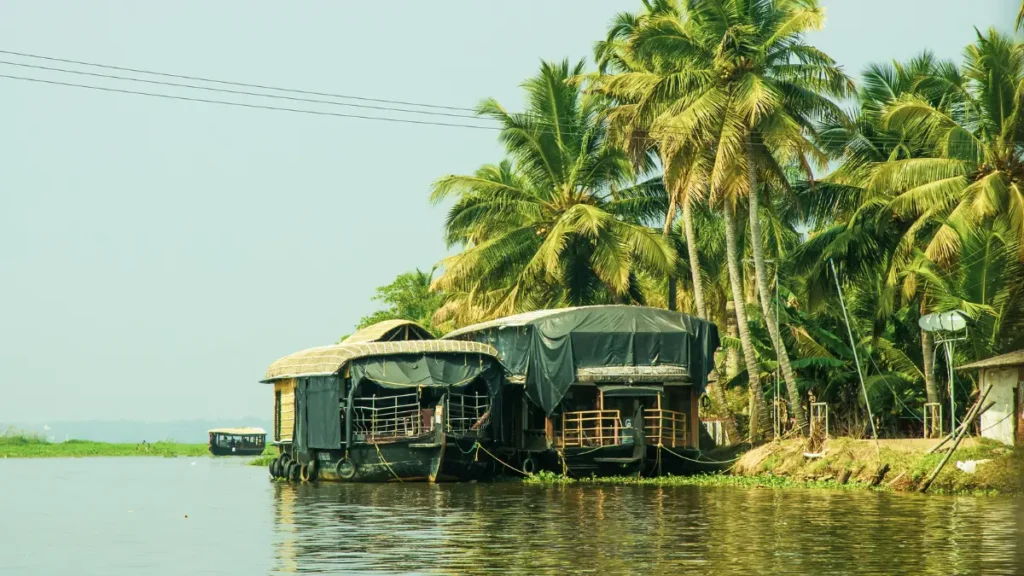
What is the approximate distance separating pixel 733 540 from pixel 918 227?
17382 millimetres

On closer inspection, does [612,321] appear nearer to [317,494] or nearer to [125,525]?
[317,494]

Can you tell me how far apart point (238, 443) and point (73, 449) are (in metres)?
15.5

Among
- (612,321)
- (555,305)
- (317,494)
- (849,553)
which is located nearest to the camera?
(849,553)

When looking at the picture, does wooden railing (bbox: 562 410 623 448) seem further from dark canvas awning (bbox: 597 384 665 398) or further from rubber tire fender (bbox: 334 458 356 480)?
rubber tire fender (bbox: 334 458 356 480)

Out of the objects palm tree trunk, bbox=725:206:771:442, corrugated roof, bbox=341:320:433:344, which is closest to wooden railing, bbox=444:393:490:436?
corrugated roof, bbox=341:320:433:344

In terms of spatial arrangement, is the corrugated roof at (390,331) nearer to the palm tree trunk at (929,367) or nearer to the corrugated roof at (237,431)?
the palm tree trunk at (929,367)

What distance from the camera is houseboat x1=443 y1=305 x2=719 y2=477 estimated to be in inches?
1281

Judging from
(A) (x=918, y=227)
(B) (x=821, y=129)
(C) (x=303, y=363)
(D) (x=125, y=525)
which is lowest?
(D) (x=125, y=525)

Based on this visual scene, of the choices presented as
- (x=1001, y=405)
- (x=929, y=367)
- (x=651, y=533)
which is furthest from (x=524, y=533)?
(x=929, y=367)

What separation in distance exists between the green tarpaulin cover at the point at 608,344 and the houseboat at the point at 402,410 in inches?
52.6

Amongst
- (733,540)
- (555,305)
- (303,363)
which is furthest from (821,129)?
(733,540)

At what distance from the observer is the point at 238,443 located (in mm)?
84250

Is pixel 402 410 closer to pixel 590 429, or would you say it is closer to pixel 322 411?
pixel 322 411

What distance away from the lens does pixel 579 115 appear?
135 feet
